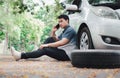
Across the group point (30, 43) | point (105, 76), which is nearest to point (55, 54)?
point (105, 76)

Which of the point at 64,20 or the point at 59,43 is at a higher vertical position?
the point at 64,20

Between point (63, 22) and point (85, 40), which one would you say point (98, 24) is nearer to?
point (85, 40)

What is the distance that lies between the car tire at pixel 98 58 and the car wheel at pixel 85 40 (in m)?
1.26

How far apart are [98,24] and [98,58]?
1.43 metres

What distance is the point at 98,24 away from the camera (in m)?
10.6

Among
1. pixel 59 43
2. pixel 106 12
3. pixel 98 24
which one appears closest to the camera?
pixel 98 24

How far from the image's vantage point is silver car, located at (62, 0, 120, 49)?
10398 mm

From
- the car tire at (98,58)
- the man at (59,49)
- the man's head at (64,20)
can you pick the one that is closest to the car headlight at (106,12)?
the man at (59,49)

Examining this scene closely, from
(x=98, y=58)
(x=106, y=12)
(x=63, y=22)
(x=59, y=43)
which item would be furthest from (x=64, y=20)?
(x=98, y=58)

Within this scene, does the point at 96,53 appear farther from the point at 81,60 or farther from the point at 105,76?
the point at 105,76

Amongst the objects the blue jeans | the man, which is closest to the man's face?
the man

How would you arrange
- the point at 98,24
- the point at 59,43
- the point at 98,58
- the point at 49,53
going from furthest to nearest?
the point at 49,53 → the point at 59,43 → the point at 98,24 → the point at 98,58

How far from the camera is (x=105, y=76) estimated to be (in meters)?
8.02

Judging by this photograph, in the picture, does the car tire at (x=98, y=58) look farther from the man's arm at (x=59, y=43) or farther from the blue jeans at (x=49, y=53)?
the blue jeans at (x=49, y=53)
